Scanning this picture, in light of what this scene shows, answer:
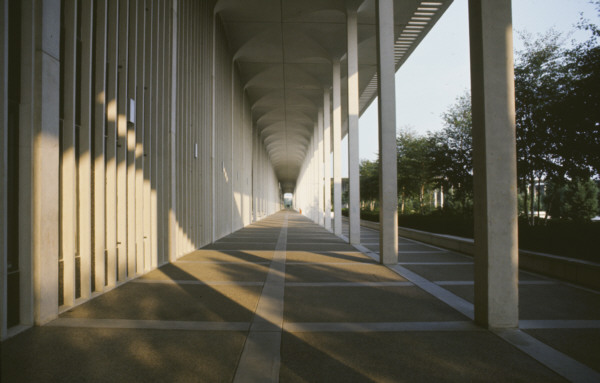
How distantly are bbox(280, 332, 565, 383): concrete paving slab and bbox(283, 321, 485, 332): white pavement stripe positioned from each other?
0.39 ft

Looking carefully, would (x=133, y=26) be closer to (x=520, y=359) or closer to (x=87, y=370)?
(x=87, y=370)

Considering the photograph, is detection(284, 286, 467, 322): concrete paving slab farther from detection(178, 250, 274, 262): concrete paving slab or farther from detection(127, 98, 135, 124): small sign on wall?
detection(127, 98, 135, 124): small sign on wall

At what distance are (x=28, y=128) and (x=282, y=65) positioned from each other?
16.1 metres

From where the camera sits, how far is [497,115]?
404 centimetres

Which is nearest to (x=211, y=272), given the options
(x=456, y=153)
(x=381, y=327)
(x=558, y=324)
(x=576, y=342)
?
(x=381, y=327)

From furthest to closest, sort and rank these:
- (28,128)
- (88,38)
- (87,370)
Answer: (88,38), (28,128), (87,370)

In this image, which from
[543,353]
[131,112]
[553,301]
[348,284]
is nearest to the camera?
[543,353]

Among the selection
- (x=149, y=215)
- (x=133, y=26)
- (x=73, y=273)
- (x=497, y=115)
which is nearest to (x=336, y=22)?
(x=133, y=26)

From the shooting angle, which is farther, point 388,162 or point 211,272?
point 388,162

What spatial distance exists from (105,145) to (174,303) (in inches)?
107

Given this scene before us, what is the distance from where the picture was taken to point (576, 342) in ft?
11.8

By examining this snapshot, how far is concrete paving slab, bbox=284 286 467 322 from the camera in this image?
4.35m

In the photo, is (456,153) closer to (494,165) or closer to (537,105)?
(537,105)

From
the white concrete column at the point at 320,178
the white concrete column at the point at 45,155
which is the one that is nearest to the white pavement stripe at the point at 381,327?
the white concrete column at the point at 45,155
